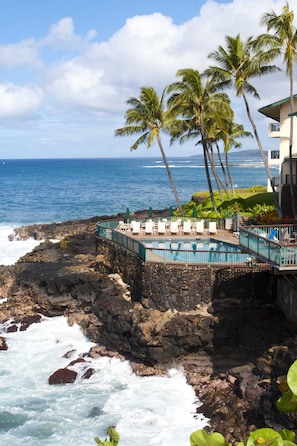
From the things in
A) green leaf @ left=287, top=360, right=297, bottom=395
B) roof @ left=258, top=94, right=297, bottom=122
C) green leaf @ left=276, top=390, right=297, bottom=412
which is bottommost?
green leaf @ left=276, top=390, right=297, bottom=412

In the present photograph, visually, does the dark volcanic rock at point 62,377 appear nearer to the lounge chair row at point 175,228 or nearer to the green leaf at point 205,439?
the lounge chair row at point 175,228

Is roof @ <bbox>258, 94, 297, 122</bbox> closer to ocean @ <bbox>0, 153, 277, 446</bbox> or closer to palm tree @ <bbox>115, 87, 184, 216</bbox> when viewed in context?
palm tree @ <bbox>115, 87, 184, 216</bbox>

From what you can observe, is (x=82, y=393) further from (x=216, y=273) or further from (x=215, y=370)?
(x=216, y=273)

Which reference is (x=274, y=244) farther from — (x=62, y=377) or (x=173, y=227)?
(x=173, y=227)

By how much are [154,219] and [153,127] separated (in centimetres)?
819

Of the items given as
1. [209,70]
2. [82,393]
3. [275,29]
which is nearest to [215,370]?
[82,393]

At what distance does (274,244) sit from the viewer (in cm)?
1694

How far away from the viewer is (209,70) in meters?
37.4

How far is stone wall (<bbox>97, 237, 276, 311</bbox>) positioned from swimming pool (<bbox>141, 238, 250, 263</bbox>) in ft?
1.27

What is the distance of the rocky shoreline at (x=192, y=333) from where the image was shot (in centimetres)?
1809

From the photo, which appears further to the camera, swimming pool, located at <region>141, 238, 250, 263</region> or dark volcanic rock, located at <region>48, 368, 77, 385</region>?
swimming pool, located at <region>141, 238, 250, 263</region>

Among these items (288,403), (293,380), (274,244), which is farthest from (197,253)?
(293,380)

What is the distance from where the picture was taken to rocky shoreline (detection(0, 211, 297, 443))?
18.1 meters

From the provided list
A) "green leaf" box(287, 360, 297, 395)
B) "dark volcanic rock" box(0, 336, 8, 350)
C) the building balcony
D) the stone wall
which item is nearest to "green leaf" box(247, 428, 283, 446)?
"green leaf" box(287, 360, 297, 395)
